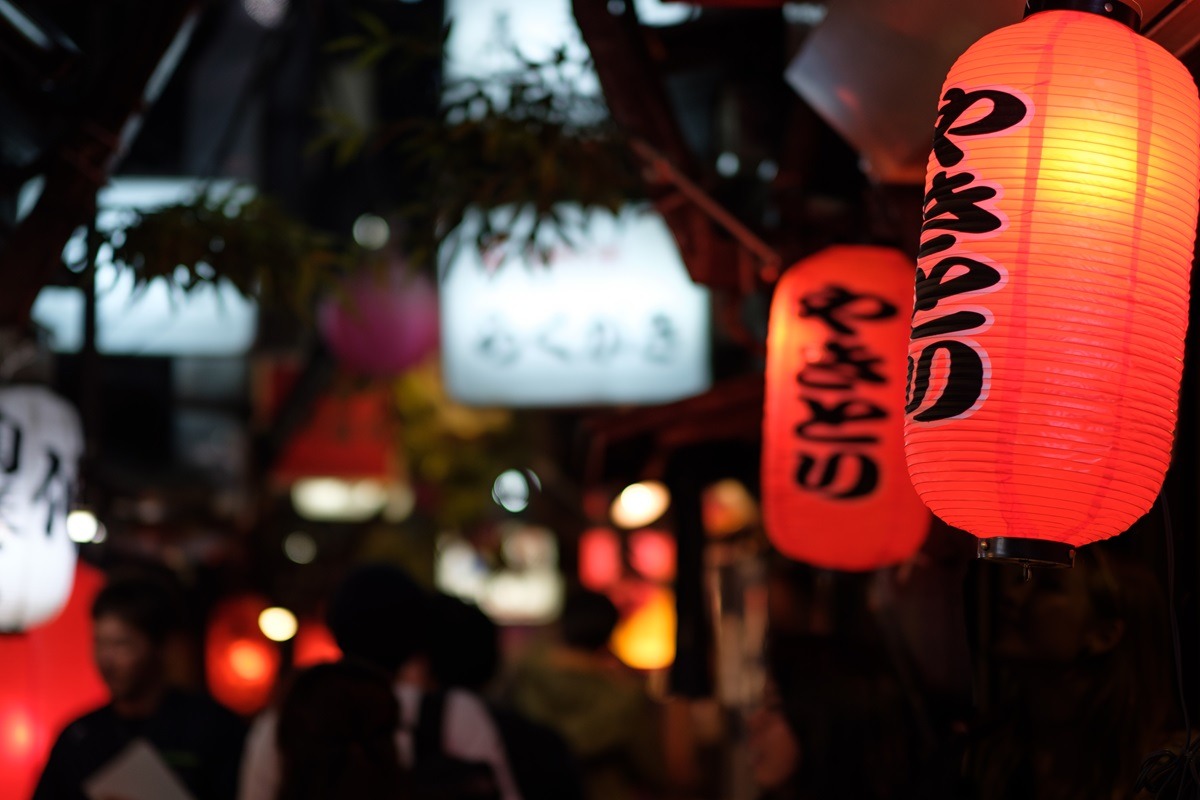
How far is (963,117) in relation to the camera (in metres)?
3.97

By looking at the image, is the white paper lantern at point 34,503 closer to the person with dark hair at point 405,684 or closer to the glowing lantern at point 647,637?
the person with dark hair at point 405,684

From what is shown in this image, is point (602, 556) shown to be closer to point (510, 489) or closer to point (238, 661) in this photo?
point (510, 489)

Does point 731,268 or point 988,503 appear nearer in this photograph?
point 988,503

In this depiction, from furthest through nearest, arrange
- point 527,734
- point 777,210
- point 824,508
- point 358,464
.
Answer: point 358,464 → point 777,210 → point 527,734 → point 824,508

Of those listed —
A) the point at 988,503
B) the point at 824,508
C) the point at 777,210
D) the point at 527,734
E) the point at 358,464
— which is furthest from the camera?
the point at 358,464

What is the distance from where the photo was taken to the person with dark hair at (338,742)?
4.89 meters

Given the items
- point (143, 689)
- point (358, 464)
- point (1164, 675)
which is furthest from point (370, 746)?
point (358, 464)

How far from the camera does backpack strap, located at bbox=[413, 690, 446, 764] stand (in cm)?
618

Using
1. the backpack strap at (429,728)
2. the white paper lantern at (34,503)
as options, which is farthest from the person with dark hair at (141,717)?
the backpack strap at (429,728)

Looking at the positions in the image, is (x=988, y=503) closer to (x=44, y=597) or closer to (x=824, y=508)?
(x=824, y=508)

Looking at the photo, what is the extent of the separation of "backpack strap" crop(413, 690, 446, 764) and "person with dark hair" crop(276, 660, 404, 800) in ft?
3.78

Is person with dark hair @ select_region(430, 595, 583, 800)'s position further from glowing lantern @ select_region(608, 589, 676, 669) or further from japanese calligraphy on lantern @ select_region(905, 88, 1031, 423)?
glowing lantern @ select_region(608, 589, 676, 669)

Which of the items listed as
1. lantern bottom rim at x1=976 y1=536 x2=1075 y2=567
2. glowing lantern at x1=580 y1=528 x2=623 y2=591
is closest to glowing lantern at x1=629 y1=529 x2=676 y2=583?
glowing lantern at x1=580 y1=528 x2=623 y2=591

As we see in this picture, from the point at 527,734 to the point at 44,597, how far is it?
245 cm
